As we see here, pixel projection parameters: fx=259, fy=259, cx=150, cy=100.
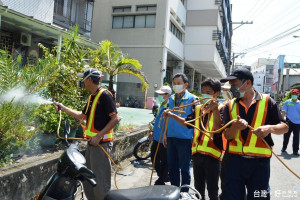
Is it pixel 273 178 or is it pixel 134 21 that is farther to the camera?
pixel 134 21

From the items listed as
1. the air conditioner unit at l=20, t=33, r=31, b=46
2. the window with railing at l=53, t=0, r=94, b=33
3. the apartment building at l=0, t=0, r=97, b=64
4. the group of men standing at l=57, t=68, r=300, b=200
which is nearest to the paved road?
the group of men standing at l=57, t=68, r=300, b=200

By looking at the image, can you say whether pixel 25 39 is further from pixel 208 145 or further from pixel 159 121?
pixel 208 145

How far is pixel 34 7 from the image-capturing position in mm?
11945

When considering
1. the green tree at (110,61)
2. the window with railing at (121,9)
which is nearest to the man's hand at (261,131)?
the green tree at (110,61)

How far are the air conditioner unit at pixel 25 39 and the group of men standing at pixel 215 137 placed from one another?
1063 cm

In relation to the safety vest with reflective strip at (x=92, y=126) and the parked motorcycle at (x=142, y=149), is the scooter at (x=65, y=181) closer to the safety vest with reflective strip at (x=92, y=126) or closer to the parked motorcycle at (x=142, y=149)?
the safety vest with reflective strip at (x=92, y=126)

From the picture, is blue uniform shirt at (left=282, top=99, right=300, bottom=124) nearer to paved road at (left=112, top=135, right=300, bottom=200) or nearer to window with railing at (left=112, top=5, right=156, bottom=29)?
paved road at (left=112, top=135, right=300, bottom=200)

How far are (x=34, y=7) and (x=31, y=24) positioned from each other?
70.2 inches

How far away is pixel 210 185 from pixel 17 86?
121 inches

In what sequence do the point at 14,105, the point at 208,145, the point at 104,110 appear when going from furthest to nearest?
the point at 14,105, the point at 208,145, the point at 104,110

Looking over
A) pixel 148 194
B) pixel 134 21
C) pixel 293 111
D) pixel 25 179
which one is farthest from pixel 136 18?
pixel 148 194

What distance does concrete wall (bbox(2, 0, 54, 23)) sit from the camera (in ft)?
36.0

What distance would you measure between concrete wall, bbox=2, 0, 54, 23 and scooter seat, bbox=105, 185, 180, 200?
1123 cm

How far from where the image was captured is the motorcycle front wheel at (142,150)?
6.77m
